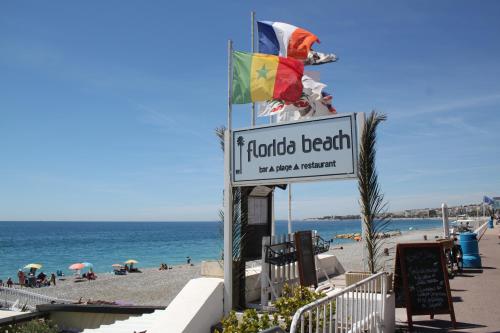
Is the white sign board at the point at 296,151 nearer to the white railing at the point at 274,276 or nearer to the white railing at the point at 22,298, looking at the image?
the white railing at the point at 274,276

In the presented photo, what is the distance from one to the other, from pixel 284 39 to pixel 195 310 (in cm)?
753

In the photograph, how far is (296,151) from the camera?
6.74 metres

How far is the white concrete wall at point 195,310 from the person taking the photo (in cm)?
621

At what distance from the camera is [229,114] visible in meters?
7.87

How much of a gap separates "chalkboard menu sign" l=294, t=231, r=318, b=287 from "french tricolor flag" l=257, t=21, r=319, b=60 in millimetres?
5100

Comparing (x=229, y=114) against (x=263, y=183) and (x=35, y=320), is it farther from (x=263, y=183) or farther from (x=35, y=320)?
(x=35, y=320)

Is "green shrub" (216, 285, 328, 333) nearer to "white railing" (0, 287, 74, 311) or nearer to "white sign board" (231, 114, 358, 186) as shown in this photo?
"white sign board" (231, 114, 358, 186)

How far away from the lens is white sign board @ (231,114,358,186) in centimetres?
634

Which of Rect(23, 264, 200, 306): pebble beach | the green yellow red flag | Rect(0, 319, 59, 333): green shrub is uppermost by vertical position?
the green yellow red flag

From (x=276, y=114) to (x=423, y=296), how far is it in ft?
20.2

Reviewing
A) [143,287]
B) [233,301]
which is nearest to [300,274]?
[233,301]

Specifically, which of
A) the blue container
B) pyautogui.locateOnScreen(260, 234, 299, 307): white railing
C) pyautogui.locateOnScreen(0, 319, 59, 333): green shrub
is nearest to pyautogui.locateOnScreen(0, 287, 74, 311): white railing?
Answer: pyautogui.locateOnScreen(0, 319, 59, 333): green shrub

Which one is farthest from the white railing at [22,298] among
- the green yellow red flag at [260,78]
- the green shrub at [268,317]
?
the green shrub at [268,317]

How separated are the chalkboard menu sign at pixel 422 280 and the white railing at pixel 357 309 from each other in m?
1.02
